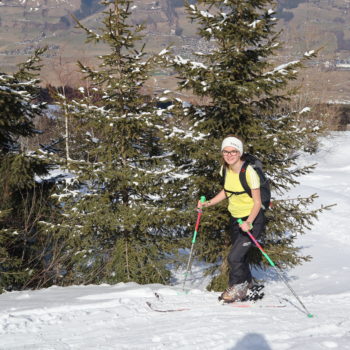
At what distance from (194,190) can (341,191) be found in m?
19.0

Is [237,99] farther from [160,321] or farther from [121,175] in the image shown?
[160,321]

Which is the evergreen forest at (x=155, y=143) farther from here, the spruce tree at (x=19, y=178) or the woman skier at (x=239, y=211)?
the woman skier at (x=239, y=211)

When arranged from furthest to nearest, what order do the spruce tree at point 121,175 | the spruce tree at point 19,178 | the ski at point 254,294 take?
the spruce tree at point 19,178 → the spruce tree at point 121,175 → the ski at point 254,294

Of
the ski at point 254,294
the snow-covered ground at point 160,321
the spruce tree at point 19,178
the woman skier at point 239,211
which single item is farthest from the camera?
the spruce tree at point 19,178

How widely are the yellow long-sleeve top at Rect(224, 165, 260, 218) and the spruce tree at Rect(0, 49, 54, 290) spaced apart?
5122mm

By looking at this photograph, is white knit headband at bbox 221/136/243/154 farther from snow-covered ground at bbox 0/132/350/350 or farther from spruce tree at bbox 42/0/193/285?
spruce tree at bbox 42/0/193/285

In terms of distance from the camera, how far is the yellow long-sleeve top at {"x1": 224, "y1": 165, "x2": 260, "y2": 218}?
5848 millimetres

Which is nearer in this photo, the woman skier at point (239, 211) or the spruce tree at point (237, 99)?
the woman skier at point (239, 211)

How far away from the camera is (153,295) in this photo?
650 centimetres

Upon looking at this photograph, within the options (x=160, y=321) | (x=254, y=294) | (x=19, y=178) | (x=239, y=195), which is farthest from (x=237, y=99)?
(x=19, y=178)

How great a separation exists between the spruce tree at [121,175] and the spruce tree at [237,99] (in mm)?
825

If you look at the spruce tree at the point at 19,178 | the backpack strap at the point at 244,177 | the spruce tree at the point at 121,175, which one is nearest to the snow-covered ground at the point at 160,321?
the backpack strap at the point at 244,177

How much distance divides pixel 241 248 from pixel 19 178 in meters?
6.75

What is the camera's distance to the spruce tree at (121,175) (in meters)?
9.33
